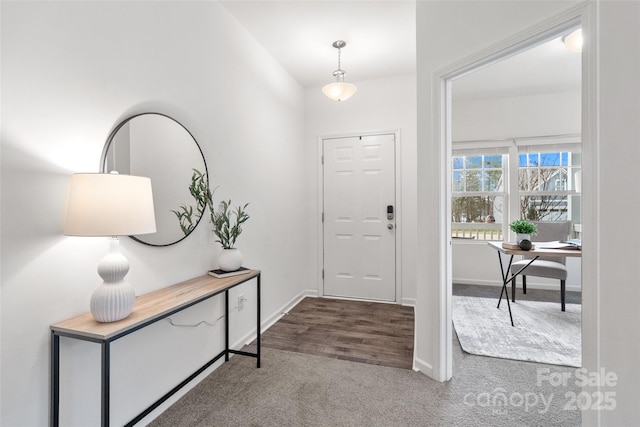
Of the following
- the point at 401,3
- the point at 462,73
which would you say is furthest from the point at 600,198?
the point at 401,3

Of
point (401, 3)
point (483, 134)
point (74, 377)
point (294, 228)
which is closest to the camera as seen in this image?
point (74, 377)

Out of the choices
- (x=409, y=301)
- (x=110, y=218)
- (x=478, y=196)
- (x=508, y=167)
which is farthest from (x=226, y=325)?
(x=508, y=167)

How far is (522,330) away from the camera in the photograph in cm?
285

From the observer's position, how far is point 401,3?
2383 millimetres

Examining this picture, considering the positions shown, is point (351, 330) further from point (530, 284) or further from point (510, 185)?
point (510, 185)

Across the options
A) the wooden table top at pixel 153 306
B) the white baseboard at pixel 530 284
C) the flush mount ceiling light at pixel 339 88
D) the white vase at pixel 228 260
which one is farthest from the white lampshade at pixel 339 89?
the white baseboard at pixel 530 284

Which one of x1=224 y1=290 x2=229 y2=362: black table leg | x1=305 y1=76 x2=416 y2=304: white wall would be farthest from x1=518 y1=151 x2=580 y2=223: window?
x1=224 y1=290 x2=229 y2=362: black table leg

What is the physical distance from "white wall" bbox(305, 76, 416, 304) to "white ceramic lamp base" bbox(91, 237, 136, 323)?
2.80m

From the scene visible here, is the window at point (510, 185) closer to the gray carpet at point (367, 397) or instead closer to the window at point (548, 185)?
the window at point (548, 185)

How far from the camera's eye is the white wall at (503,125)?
4125 millimetres

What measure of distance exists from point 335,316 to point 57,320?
2.47m

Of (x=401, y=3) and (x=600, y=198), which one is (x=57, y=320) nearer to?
(x=600, y=198)

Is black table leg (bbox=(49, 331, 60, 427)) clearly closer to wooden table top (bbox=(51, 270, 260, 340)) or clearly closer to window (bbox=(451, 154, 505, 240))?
wooden table top (bbox=(51, 270, 260, 340))

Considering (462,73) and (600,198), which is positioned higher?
(462,73)
